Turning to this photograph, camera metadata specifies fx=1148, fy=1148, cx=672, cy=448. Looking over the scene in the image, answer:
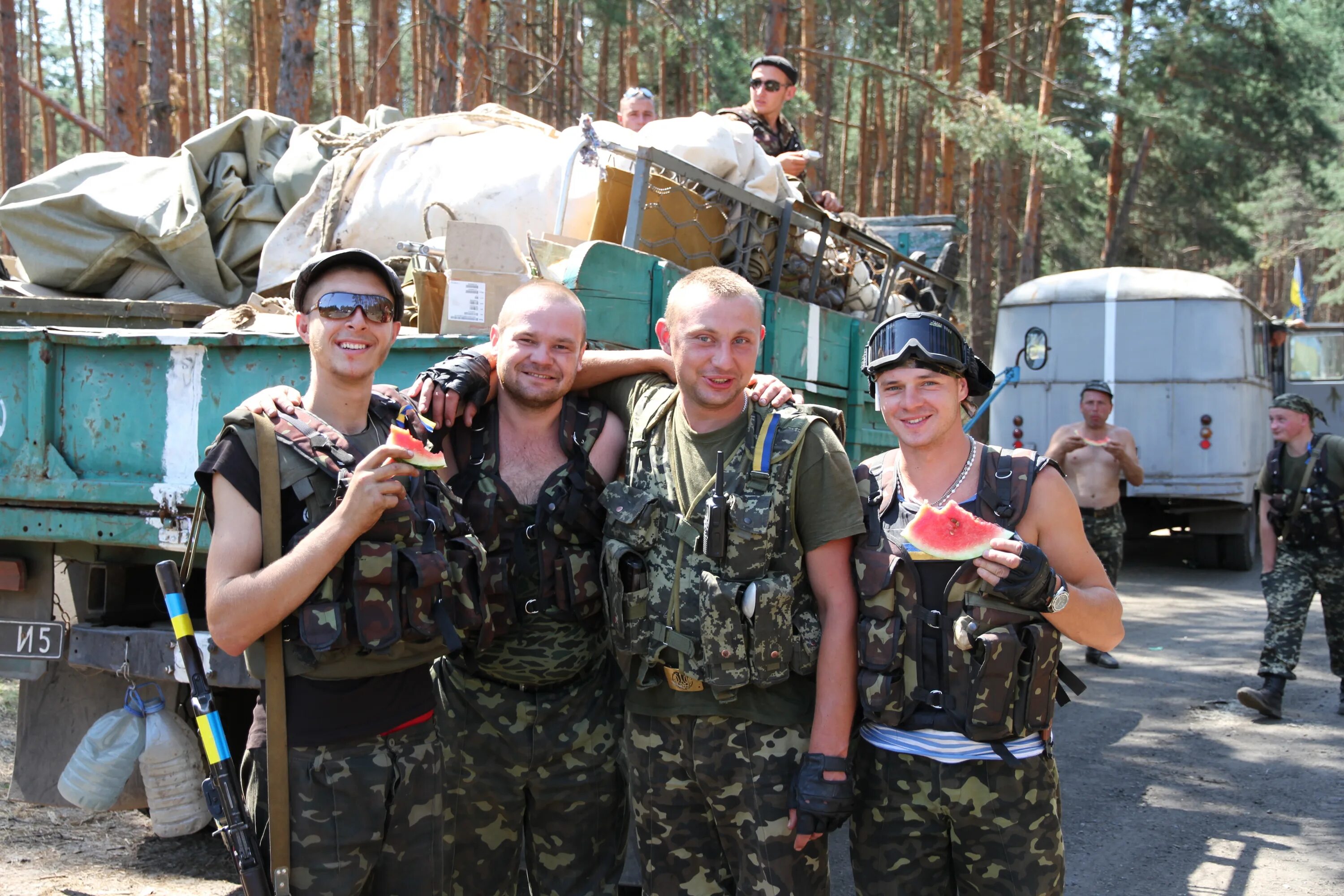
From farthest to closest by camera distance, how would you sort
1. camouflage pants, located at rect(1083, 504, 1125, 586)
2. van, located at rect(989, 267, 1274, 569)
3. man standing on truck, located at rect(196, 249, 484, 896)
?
1. van, located at rect(989, 267, 1274, 569)
2. camouflage pants, located at rect(1083, 504, 1125, 586)
3. man standing on truck, located at rect(196, 249, 484, 896)

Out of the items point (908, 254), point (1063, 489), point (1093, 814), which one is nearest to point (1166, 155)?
point (908, 254)

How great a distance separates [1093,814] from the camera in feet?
16.3

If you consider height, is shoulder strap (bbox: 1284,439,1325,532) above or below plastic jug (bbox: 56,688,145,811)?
above

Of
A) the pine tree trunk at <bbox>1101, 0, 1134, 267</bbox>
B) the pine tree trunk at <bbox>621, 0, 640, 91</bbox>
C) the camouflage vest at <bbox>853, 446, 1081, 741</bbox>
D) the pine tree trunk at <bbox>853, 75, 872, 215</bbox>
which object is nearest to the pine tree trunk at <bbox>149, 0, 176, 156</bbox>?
the pine tree trunk at <bbox>621, 0, 640, 91</bbox>

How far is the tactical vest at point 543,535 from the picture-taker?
2789mm

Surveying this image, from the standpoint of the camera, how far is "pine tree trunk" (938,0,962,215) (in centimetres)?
1795

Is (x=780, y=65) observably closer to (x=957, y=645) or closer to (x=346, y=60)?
(x=957, y=645)

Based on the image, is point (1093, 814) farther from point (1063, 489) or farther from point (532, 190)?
point (532, 190)

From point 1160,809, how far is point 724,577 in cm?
347

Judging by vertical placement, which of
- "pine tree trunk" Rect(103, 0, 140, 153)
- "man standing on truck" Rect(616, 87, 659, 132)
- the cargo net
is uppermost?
"pine tree trunk" Rect(103, 0, 140, 153)

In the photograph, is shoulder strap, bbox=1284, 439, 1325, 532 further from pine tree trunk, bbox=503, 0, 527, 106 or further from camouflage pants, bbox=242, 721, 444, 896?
pine tree trunk, bbox=503, 0, 527, 106

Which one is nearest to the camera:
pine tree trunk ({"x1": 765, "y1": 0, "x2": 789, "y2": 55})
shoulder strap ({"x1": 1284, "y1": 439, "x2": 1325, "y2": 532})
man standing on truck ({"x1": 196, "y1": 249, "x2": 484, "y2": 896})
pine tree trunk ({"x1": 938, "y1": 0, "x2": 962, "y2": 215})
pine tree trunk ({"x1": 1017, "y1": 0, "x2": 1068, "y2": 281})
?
man standing on truck ({"x1": 196, "y1": 249, "x2": 484, "y2": 896})

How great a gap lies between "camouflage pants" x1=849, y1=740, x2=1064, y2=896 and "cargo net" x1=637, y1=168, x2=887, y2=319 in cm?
222

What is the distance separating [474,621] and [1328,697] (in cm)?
656
